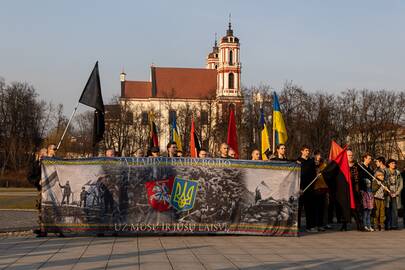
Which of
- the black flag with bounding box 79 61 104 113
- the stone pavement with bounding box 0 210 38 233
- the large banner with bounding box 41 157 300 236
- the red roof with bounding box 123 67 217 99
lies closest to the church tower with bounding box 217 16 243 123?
the red roof with bounding box 123 67 217 99

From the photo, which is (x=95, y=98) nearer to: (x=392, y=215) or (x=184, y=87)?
(x=392, y=215)

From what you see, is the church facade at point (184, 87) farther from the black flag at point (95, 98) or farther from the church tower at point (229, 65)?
the black flag at point (95, 98)

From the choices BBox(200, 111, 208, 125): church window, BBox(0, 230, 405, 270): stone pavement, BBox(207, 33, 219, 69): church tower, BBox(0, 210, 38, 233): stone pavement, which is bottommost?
BBox(0, 230, 405, 270): stone pavement

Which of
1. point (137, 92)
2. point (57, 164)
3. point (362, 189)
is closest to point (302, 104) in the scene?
point (362, 189)

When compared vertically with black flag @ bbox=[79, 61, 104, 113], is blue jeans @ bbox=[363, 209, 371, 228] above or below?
below

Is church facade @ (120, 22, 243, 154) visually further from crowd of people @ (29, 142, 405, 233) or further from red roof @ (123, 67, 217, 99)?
crowd of people @ (29, 142, 405, 233)

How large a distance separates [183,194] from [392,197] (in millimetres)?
5922

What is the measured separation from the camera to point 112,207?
13.3 meters

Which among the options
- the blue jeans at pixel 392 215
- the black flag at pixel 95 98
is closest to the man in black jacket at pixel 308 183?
the blue jeans at pixel 392 215

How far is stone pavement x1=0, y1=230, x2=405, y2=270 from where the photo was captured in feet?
31.4

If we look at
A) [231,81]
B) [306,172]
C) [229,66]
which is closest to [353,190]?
[306,172]

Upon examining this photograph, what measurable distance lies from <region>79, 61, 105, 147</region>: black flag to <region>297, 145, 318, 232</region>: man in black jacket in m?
4.99

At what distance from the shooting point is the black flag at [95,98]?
47.9ft

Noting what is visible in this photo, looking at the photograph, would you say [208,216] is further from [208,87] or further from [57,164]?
[208,87]
